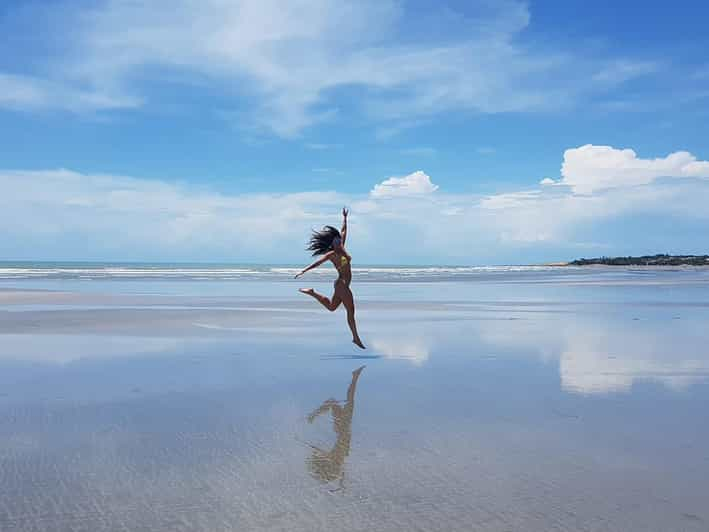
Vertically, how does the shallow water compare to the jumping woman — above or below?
below

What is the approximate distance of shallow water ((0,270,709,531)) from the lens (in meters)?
3.94

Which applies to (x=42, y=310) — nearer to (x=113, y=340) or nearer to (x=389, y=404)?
(x=113, y=340)

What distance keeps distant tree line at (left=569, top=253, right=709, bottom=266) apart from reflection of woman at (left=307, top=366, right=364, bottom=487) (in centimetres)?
8958

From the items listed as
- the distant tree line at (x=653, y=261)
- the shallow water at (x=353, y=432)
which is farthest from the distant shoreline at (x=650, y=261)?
the shallow water at (x=353, y=432)

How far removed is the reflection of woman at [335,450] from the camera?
4590 mm

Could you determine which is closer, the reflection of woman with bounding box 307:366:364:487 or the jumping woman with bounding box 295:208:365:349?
the reflection of woman with bounding box 307:366:364:487

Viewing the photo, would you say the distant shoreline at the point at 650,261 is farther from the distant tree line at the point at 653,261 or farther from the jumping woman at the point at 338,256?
the jumping woman at the point at 338,256

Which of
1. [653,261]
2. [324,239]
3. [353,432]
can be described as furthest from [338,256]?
[653,261]

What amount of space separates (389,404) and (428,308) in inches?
487

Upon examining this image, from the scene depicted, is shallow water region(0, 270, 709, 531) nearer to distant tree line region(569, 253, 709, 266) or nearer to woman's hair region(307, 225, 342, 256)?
woman's hair region(307, 225, 342, 256)

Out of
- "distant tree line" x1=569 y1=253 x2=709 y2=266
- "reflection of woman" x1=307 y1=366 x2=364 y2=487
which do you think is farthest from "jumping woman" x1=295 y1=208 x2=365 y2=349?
"distant tree line" x1=569 y1=253 x2=709 y2=266

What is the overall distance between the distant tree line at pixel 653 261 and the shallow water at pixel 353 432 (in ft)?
275

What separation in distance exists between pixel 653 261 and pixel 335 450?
97.3 m

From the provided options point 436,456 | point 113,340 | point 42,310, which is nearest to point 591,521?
point 436,456
